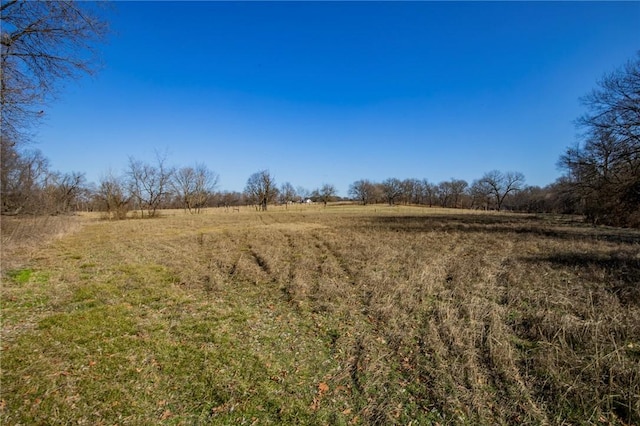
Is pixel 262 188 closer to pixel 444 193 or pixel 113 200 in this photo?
pixel 113 200

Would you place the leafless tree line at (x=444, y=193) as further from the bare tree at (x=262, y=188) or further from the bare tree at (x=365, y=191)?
the bare tree at (x=262, y=188)

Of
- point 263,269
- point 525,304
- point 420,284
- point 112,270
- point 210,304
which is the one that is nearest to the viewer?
point 525,304

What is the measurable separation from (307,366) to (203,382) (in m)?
1.66

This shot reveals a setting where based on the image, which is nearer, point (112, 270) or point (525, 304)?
point (525, 304)

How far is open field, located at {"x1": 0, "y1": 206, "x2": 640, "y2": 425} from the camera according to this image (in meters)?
3.73

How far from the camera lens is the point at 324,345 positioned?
552 centimetres

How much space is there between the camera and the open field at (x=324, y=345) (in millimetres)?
3729

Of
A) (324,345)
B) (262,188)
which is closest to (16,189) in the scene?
(324,345)

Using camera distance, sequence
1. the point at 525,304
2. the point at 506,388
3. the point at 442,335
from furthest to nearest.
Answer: the point at 525,304, the point at 442,335, the point at 506,388

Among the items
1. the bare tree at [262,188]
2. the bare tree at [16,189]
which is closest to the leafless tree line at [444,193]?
the bare tree at [262,188]

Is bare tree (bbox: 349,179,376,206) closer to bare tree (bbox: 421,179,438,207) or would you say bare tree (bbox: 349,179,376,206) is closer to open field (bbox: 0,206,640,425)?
bare tree (bbox: 421,179,438,207)

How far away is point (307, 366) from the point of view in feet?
15.8

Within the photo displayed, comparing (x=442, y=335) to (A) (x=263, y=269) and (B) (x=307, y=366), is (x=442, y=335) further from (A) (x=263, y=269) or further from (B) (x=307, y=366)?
(A) (x=263, y=269)

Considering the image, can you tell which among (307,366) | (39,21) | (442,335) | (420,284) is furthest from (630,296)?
(39,21)
